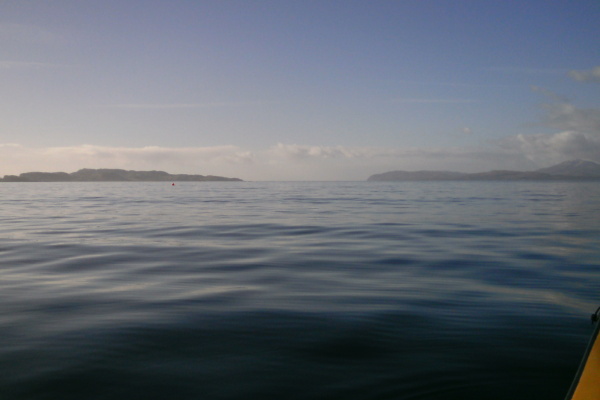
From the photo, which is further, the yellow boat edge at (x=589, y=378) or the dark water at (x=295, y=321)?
the dark water at (x=295, y=321)

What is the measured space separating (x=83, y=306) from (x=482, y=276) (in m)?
7.94

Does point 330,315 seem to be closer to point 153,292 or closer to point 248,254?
point 153,292

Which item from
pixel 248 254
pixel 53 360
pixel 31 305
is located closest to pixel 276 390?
pixel 53 360

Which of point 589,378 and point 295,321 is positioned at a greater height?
point 589,378

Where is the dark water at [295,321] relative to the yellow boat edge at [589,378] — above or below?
below

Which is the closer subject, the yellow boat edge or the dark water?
the yellow boat edge

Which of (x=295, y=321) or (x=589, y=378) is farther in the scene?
(x=295, y=321)

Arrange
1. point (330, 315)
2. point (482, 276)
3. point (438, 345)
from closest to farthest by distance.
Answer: point (438, 345) < point (330, 315) < point (482, 276)

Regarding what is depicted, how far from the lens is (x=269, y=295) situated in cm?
823

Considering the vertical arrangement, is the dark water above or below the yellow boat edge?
below

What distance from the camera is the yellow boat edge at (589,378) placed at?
313 centimetres

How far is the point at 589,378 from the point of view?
126 inches

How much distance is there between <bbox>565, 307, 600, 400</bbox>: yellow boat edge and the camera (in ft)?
10.3

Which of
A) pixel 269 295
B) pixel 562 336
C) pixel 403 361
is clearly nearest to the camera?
pixel 403 361
